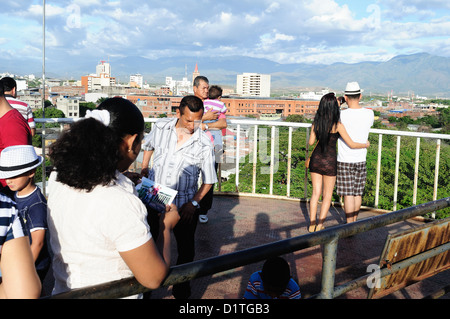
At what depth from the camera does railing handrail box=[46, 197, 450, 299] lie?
117 centimetres

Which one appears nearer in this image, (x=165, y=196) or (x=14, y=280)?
(x=14, y=280)

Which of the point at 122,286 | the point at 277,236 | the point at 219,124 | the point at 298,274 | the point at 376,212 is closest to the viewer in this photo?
the point at 122,286

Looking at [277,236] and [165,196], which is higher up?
[165,196]

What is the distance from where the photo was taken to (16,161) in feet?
7.04

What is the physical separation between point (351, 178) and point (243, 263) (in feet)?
11.0

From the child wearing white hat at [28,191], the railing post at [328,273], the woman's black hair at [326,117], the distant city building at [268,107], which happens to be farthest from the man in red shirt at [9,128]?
the distant city building at [268,107]

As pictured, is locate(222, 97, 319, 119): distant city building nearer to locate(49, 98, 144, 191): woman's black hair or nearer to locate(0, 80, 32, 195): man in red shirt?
locate(0, 80, 32, 195): man in red shirt

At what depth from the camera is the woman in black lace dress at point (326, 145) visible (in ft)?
13.6

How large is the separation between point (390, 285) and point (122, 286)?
1.36 m

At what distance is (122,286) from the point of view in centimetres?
123

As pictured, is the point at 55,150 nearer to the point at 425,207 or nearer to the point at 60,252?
the point at 60,252

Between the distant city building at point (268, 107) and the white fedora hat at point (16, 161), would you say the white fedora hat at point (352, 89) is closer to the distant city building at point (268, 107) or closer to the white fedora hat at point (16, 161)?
the white fedora hat at point (16, 161)

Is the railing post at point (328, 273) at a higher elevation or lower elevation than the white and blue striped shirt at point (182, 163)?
lower

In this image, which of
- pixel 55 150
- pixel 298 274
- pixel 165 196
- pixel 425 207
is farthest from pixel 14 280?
pixel 298 274
